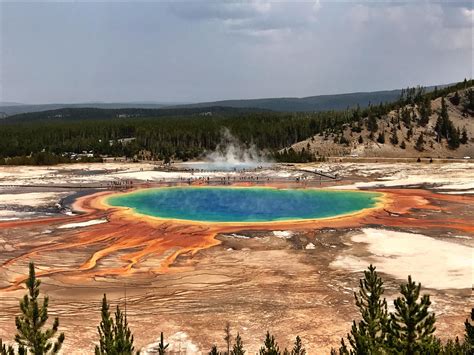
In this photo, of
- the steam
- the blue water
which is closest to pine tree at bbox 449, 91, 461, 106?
the steam

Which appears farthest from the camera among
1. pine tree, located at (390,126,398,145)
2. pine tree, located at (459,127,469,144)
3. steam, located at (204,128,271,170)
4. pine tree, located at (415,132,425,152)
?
pine tree, located at (459,127,469,144)

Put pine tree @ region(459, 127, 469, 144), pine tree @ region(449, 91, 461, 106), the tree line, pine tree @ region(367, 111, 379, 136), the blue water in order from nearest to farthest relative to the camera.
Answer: the tree line
the blue water
pine tree @ region(459, 127, 469, 144)
pine tree @ region(367, 111, 379, 136)
pine tree @ region(449, 91, 461, 106)

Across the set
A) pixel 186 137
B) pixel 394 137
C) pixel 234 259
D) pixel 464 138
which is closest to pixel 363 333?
pixel 234 259

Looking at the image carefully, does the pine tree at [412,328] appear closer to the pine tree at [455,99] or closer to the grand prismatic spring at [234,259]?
the grand prismatic spring at [234,259]

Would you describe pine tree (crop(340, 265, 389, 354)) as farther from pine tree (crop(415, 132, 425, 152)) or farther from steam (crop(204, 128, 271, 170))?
pine tree (crop(415, 132, 425, 152))

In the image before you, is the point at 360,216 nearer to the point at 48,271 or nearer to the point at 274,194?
the point at 274,194

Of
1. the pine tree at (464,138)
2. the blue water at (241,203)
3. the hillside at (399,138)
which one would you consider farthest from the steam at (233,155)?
the pine tree at (464,138)

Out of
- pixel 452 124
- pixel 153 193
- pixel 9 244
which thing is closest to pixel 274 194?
pixel 153 193
